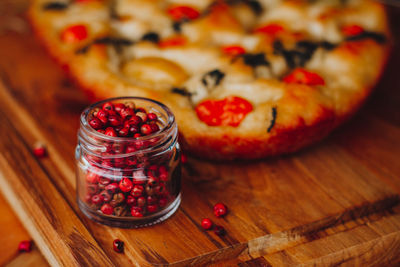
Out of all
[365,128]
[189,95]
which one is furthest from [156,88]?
[365,128]

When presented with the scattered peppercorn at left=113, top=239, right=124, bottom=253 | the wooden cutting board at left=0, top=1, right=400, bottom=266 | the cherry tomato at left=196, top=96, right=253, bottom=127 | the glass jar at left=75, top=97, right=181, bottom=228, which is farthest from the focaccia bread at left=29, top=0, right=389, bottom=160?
the scattered peppercorn at left=113, top=239, right=124, bottom=253

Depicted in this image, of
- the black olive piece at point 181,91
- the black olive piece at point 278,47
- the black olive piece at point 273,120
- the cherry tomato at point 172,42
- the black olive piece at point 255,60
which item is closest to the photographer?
the black olive piece at point 273,120

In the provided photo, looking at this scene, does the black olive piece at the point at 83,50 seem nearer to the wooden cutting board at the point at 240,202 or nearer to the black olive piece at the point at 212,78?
the wooden cutting board at the point at 240,202

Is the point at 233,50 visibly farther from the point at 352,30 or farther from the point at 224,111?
the point at 352,30

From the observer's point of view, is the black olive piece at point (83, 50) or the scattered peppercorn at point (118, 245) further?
the black olive piece at point (83, 50)

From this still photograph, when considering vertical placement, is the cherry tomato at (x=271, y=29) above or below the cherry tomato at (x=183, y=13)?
below

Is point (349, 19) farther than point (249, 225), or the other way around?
point (349, 19)

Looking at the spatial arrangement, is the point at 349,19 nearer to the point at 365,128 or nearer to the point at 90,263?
the point at 365,128

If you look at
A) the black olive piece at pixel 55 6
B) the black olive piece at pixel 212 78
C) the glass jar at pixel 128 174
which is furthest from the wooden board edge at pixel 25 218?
the black olive piece at pixel 55 6
